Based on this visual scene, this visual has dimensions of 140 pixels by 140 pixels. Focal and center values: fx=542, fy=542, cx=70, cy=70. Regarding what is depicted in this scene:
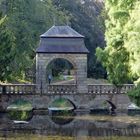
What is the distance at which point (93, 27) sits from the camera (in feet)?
199

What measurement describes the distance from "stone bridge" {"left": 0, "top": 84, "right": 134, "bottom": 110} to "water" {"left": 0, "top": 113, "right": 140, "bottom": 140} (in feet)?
7.48

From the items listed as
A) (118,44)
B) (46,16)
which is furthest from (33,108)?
(46,16)

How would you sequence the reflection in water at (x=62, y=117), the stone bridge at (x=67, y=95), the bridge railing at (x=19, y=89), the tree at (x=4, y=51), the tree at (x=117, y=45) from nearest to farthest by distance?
the tree at (x=117, y=45) < the reflection in water at (x=62, y=117) < the tree at (x=4, y=51) < the stone bridge at (x=67, y=95) < the bridge railing at (x=19, y=89)

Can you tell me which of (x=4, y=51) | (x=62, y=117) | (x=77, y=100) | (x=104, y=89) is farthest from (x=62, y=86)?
(x=4, y=51)

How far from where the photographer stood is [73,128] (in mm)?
29188

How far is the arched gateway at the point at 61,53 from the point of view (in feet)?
127

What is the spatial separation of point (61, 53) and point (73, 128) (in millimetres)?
10556

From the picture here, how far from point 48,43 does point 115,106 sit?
264 inches

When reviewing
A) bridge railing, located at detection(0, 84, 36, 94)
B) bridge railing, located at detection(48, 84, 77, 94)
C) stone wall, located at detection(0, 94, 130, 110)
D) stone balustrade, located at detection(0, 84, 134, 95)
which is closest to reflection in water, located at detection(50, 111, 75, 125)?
stone wall, located at detection(0, 94, 130, 110)

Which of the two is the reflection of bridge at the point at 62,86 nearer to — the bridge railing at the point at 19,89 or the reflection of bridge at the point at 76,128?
the bridge railing at the point at 19,89

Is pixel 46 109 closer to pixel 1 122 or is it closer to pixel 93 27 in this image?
pixel 1 122

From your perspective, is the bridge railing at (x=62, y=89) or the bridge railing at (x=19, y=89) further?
the bridge railing at (x=62, y=89)

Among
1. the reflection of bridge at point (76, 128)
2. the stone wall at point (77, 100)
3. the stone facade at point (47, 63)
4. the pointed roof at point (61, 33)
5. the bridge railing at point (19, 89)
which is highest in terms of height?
the pointed roof at point (61, 33)

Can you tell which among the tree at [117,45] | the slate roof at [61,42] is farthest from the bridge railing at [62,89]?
the tree at [117,45]
